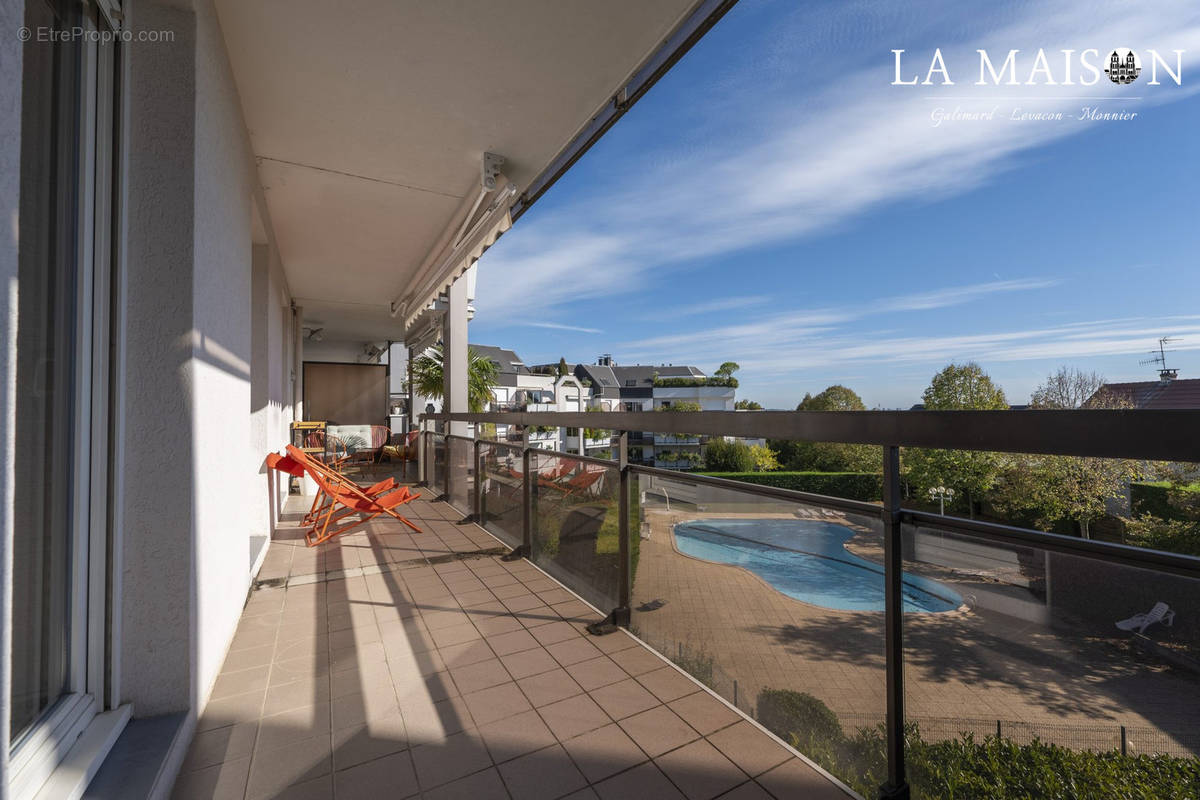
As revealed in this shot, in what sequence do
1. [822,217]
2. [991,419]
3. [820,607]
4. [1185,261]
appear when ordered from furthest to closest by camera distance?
[822,217] < [1185,261] < [820,607] < [991,419]

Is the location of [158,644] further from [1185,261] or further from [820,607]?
[1185,261]

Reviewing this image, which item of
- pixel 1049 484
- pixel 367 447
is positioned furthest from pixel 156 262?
pixel 1049 484

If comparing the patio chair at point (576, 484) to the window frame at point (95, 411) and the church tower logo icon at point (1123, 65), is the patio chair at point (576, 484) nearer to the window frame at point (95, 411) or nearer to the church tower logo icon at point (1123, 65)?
the window frame at point (95, 411)

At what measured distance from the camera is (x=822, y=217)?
67.0 m

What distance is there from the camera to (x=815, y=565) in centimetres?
162

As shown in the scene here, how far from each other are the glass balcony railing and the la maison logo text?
32.4m

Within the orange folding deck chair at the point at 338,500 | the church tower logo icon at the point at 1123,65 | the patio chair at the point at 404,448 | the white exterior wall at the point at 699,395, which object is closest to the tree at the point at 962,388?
the church tower logo icon at the point at 1123,65

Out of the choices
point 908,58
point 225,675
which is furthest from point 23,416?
point 908,58

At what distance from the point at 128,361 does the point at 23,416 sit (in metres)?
0.53

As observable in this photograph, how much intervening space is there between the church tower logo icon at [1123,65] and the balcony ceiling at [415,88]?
117ft

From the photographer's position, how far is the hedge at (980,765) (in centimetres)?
102

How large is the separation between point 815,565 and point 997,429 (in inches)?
27.8

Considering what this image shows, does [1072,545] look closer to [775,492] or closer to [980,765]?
[980,765]

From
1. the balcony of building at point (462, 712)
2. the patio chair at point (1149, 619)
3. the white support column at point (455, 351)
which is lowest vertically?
the balcony of building at point (462, 712)
